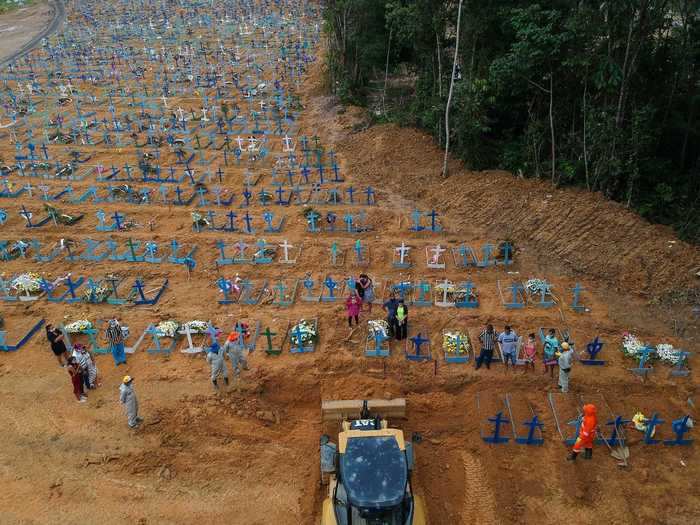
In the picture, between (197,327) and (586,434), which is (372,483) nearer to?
(586,434)

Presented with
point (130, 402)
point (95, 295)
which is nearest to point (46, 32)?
point (95, 295)

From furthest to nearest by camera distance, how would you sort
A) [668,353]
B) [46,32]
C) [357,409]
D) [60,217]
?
[46,32] < [60,217] < [668,353] < [357,409]

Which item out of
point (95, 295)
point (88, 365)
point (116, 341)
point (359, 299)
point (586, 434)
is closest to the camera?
point (586, 434)

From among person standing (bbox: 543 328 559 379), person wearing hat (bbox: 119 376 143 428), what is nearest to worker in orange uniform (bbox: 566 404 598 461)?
person standing (bbox: 543 328 559 379)

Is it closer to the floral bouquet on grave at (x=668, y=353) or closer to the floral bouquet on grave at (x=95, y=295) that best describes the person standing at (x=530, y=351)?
the floral bouquet on grave at (x=668, y=353)

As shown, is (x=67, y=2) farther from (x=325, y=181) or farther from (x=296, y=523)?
(x=296, y=523)

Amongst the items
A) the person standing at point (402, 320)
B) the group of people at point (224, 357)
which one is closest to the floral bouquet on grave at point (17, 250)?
the group of people at point (224, 357)
